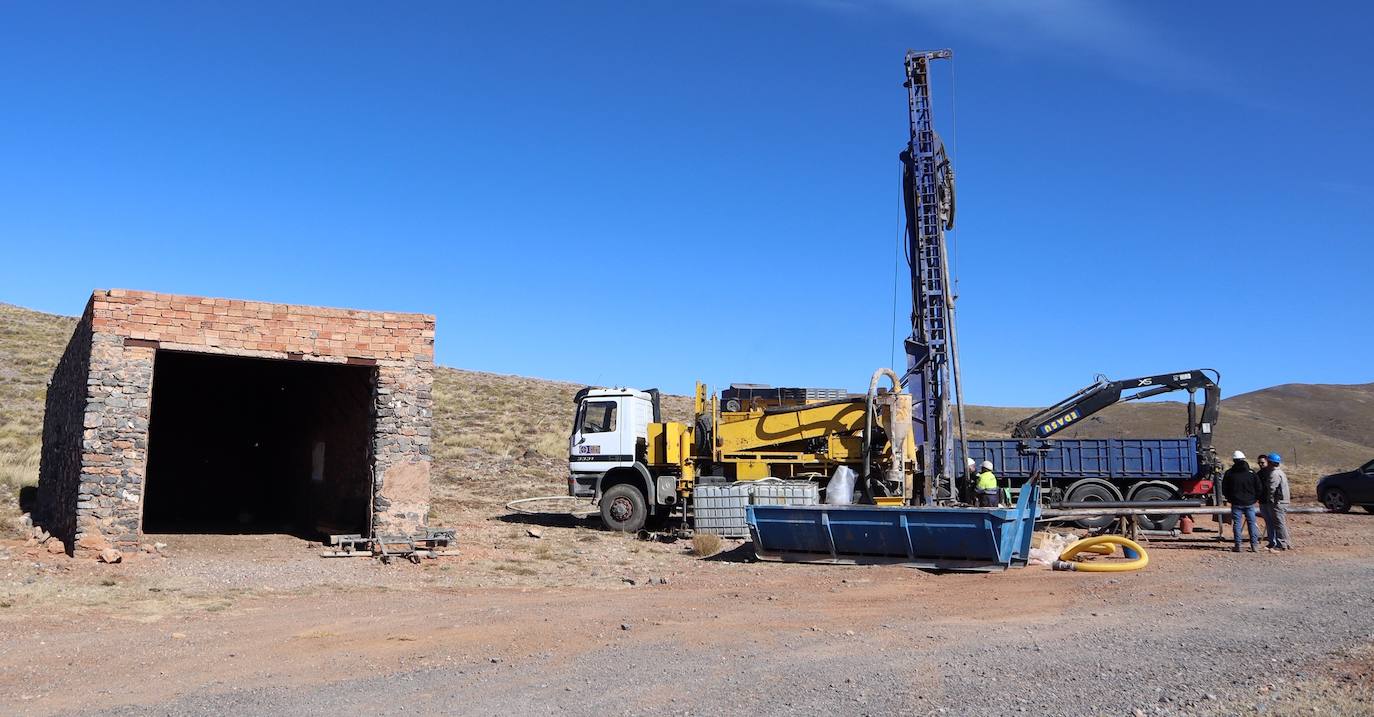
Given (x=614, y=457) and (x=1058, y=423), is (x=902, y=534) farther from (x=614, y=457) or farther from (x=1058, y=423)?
(x=1058, y=423)

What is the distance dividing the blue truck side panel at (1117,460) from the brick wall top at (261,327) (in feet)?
45.4

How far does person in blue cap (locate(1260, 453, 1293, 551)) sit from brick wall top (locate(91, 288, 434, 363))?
1367cm

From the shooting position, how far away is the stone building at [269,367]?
50.3ft

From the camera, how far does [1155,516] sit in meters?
22.3

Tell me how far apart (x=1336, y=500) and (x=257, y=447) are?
27.3 metres

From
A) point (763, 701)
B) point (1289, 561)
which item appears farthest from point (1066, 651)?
point (1289, 561)

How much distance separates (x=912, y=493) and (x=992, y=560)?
5.03 metres

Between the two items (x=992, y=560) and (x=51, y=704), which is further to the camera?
(x=992, y=560)

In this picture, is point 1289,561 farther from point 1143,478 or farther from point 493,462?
point 493,462

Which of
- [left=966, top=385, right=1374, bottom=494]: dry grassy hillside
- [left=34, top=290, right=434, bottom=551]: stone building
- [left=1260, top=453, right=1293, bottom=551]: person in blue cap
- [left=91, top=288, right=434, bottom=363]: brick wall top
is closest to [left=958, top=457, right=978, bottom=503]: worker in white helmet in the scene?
[left=1260, top=453, right=1293, bottom=551]: person in blue cap

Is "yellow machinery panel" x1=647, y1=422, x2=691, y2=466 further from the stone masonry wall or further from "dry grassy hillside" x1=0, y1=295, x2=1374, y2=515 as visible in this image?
the stone masonry wall

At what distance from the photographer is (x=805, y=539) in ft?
54.7

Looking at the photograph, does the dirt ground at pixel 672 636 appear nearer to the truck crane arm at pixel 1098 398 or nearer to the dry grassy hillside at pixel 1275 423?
the truck crane arm at pixel 1098 398

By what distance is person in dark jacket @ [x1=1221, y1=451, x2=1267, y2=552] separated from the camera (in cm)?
1730
